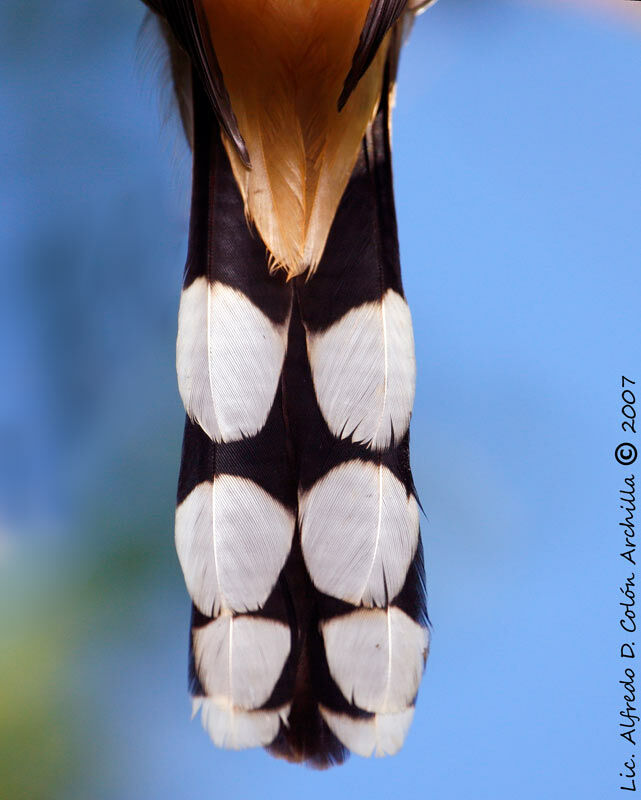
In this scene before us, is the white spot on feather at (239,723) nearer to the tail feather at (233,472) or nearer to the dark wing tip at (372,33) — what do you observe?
the tail feather at (233,472)

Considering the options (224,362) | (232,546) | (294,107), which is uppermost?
(294,107)

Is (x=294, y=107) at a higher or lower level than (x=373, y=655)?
higher

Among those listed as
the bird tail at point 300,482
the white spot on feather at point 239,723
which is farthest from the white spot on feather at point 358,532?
the white spot on feather at point 239,723

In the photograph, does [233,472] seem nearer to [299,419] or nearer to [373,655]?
[299,419]

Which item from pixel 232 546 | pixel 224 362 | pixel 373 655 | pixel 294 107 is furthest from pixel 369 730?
pixel 294 107

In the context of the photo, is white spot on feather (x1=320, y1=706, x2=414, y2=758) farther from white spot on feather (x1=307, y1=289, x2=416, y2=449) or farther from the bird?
white spot on feather (x1=307, y1=289, x2=416, y2=449)

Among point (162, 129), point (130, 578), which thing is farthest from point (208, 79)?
point (130, 578)

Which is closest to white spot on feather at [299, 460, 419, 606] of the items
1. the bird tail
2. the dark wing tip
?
the bird tail

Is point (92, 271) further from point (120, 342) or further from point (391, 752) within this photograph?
point (391, 752)
